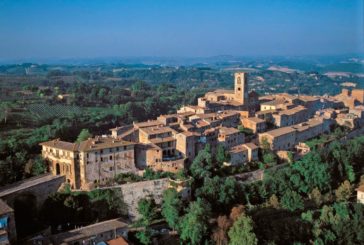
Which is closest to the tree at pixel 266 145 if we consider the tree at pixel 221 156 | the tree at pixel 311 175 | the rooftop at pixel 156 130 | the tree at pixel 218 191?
the tree at pixel 311 175

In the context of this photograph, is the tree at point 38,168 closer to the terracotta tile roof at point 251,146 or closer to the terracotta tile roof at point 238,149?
the terracotta tile roof at point 238,149

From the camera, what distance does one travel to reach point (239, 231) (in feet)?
27.2

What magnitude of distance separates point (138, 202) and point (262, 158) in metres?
4.41

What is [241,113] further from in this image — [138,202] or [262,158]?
[138,202]

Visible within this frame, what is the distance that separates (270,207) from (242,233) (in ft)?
6.63

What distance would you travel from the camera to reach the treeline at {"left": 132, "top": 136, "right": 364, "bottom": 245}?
8.58 meters

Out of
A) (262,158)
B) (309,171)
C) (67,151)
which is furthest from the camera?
(262,158)

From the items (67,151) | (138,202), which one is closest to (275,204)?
(138,202)

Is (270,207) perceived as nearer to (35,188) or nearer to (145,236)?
(145,236)

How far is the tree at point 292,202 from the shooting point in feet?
33.2

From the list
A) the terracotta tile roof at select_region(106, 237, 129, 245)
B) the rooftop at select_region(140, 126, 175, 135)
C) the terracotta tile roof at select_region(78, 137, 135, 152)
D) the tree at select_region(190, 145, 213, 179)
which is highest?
the rooftop at select_region(140, 126, 175, 135)

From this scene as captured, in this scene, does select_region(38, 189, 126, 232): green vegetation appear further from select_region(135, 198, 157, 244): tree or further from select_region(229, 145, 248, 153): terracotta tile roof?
select_region(229, 145, 248, 153): terracotta tile roof

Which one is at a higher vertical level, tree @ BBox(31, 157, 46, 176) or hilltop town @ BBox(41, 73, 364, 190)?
hilltop town @ BBox(41, 73, 364, 190)

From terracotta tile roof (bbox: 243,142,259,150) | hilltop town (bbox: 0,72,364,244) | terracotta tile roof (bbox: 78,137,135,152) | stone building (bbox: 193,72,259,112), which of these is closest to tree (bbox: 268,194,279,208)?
hilltop town (bbox: 0,72,364,244)
